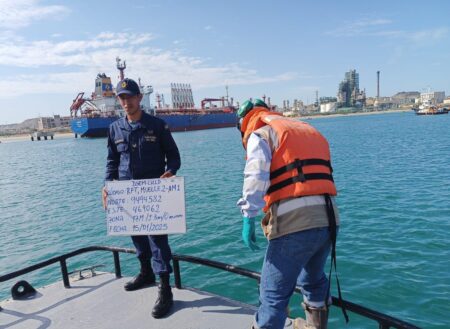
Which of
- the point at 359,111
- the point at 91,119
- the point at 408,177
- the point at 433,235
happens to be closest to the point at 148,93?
the point at 91,119

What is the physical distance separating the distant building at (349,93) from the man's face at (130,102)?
680 ft

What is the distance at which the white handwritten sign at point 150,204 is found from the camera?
3.44 m

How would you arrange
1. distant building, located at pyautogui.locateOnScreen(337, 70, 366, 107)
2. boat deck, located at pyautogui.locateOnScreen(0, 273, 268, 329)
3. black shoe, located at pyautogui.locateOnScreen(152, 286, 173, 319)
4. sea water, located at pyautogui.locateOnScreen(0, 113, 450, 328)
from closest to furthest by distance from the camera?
boat deck, located at pyautogui.locateOnScreen(0, 273, 268, 329) < black shoe, located at pyautogui.locateOnScreen(152, 286, 173, 319) < sea water, located at pyautogui.locateOnScreen(0, 113, 450, 328) < distant building, located at pyautogui.locateOnScreen(337, 70, 366, 107)

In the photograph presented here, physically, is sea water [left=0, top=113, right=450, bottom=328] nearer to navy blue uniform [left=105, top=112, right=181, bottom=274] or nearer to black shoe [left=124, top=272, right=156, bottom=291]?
black shoe [left=124, top=272, right=156, bottom=291]

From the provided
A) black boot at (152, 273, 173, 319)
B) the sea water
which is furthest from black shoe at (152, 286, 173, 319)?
the sea water

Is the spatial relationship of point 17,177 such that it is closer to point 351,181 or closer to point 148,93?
point 351,181

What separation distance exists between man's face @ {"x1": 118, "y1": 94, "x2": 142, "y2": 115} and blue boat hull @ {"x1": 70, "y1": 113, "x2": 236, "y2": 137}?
62486mm

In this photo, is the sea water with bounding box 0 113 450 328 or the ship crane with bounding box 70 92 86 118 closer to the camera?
the sea water with bounding box 0 113 450 328

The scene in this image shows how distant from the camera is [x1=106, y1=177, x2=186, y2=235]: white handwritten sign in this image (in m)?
3.44

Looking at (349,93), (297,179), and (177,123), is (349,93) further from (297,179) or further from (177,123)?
(297,179)

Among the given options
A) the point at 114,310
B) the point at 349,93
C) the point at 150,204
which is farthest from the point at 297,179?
the point at 349,93

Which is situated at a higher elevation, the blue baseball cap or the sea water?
the blue baseball cap

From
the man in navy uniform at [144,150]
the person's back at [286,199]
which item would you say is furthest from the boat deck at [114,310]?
the person's back at [286,199]

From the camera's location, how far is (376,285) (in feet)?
20.0
